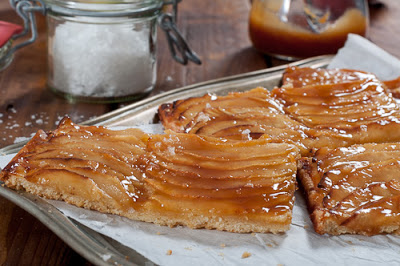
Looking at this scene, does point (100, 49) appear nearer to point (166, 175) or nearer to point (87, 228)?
point (166, 175)

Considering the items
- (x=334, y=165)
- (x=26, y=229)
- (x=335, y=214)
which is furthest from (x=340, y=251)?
(x=26, y=229)

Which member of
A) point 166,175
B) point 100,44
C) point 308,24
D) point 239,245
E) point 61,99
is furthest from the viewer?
point 308,24

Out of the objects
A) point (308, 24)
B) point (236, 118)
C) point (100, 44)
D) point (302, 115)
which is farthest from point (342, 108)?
point (100, 44)

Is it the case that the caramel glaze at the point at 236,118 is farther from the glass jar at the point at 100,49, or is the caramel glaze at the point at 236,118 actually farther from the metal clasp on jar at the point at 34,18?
the metal clasp on jar at the point at 34,18

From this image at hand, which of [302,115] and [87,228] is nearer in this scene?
[87,228]

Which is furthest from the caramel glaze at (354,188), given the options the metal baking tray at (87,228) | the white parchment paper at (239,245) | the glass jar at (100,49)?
the glass jar at (100,49)

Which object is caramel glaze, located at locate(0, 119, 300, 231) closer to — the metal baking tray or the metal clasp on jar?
the metal baking tray
